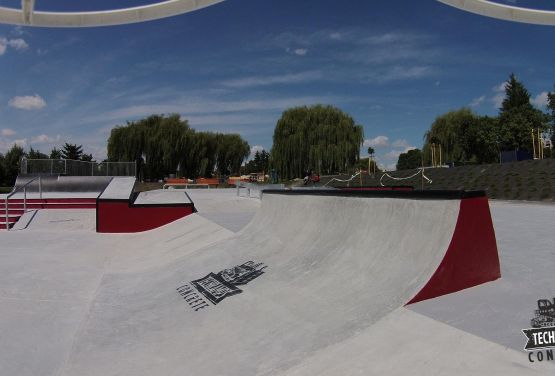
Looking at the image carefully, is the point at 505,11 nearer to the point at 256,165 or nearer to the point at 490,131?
the point at 490,131

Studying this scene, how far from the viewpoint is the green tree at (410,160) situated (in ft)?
282

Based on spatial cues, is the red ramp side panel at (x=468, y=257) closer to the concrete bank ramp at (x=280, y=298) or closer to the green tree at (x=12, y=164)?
the concrete bank ramp at (x=280, y=298)

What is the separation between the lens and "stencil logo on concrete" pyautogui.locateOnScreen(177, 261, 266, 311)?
4.82 metres

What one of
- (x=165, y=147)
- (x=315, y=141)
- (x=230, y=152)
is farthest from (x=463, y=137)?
(x=165, y=147)

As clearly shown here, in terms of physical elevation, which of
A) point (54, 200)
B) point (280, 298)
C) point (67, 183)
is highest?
point (67, 183)

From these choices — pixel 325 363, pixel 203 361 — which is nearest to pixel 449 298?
pixel 325 363

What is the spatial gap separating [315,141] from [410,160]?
173 ft

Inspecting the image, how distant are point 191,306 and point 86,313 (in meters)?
1.60

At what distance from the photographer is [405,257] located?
405 cm

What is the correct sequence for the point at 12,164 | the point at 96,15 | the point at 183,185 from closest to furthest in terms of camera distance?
the point at 96,15 < the point at 183,185 < the point at 12,164

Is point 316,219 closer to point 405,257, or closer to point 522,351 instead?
point 405,257

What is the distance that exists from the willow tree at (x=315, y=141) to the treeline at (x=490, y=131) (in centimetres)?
823

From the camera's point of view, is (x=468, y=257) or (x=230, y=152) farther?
(x=230, y=152)

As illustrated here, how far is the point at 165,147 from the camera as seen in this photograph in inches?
2000
